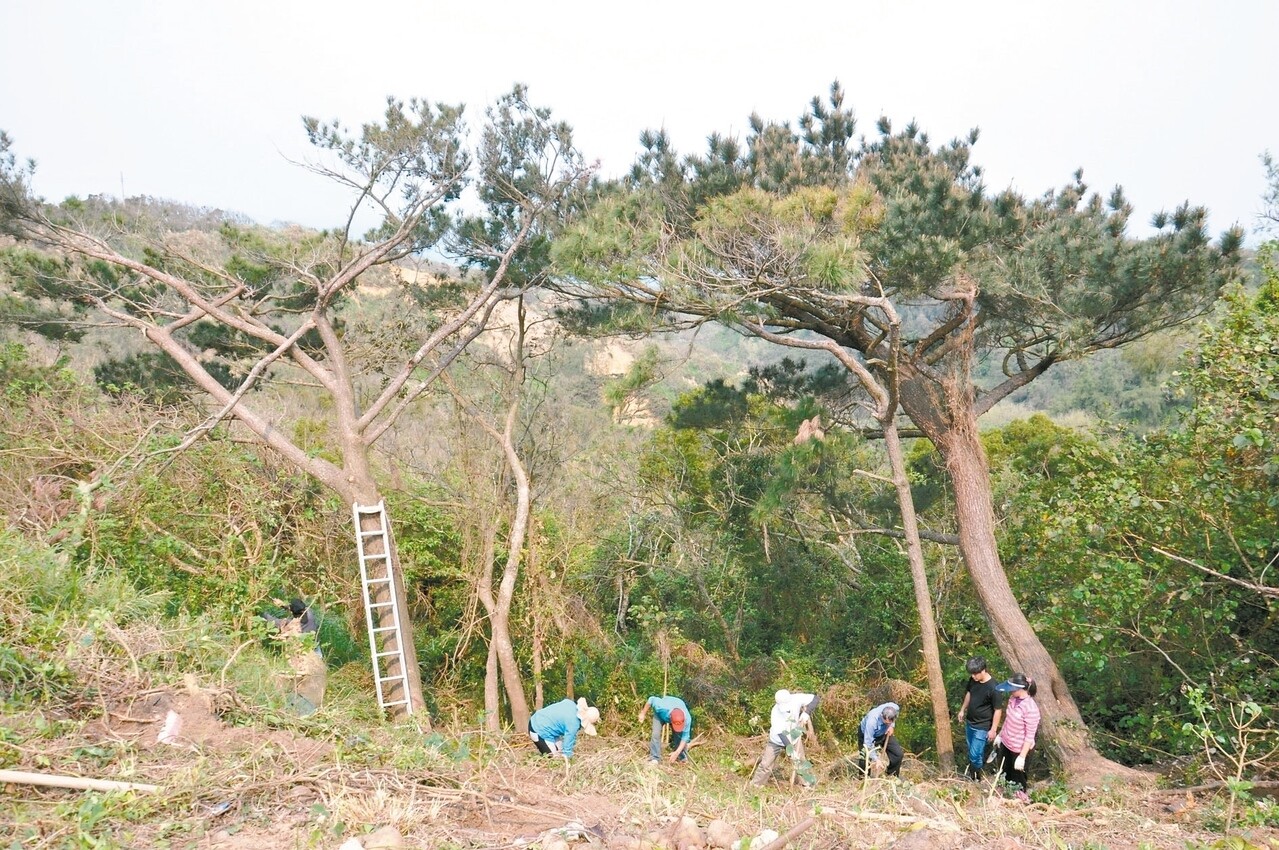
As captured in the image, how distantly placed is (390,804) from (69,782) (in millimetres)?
1650

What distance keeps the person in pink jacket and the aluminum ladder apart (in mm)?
6022

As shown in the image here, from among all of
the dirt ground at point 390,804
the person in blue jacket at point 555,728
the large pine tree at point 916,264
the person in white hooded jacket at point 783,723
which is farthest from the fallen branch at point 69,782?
the large pine tree at point 916,264

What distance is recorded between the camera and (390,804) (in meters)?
4.62

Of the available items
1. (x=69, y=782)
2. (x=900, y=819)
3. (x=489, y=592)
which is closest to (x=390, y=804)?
(x=69, y=782)

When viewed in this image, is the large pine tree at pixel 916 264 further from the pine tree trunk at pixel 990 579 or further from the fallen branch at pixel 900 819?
the fallen branch at pixel 900 819

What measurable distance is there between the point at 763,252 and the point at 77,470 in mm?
8633

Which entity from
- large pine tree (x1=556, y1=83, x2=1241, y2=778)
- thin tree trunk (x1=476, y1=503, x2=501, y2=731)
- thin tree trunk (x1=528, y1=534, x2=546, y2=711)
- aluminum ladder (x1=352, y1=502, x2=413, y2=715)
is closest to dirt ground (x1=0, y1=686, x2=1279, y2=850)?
aluminum ladder (x1=352, y1=502, x2=413, y2=715)

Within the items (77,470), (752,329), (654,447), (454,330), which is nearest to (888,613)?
(654,447)

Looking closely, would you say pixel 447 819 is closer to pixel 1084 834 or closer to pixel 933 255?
pixel 1084 834

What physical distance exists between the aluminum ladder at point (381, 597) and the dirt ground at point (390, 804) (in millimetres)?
3650

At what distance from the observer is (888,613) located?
45.0 feet

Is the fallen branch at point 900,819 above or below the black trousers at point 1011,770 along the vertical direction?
above

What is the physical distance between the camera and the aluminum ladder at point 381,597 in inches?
373

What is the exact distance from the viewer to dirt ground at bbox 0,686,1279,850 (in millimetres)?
4309
